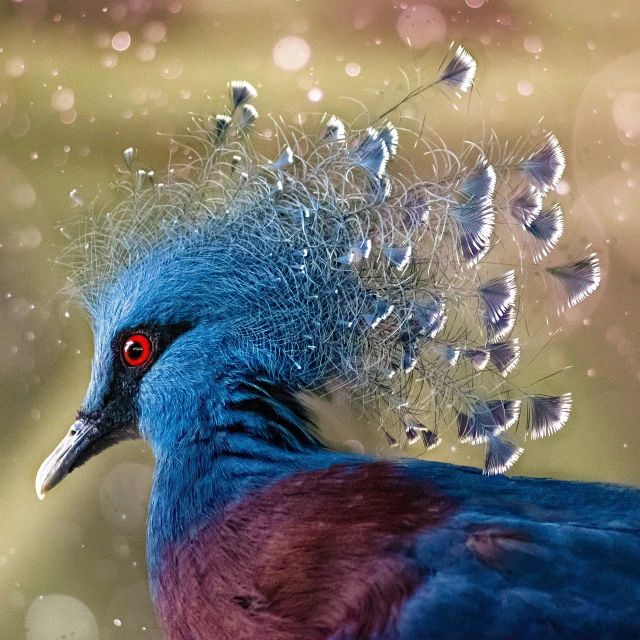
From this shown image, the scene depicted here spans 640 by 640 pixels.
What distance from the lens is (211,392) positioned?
0.84 m

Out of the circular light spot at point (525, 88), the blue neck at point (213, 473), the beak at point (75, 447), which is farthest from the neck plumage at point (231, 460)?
the circular light spot at point (525, 88)

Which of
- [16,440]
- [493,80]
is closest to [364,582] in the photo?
[16,440]

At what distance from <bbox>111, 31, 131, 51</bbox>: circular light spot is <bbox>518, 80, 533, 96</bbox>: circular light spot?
858mm

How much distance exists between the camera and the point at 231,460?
0.81 meters

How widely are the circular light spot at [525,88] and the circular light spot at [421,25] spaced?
0.20 meters

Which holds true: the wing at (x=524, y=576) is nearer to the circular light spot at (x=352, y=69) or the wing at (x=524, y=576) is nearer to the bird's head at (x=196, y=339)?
the bird's head at (x=196, y=339)

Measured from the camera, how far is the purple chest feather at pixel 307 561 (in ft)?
2.24

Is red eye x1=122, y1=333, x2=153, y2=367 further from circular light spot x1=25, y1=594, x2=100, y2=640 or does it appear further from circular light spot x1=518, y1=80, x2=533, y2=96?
circular light spot x1=518, y1=80, x2=533, y2=96

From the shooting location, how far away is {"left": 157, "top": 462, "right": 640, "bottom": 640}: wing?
0.65 metres

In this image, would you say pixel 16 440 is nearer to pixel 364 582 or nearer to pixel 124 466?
pixel 124 466

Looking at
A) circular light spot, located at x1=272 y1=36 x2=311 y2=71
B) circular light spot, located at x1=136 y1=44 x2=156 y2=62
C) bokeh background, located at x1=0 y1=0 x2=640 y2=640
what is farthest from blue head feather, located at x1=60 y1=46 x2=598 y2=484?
circular light spot, located at x1=136 y1=44 x2=156 y2=62

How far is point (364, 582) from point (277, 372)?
0.27 metres

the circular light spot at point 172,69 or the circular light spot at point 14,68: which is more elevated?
the circular light spot at point 172,69

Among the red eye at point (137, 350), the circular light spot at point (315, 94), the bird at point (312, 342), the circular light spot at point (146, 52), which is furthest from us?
the circular light spot at point (146, 52)
